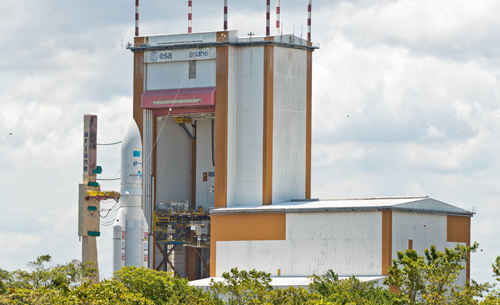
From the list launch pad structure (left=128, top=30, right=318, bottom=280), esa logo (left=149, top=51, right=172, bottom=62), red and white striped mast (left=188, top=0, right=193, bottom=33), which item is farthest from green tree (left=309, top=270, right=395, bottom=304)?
red and white striped mast (left=188, top=0, right=193, bottom=33)

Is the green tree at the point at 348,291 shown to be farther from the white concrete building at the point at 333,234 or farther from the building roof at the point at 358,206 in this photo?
the building roof at the point at 358,206

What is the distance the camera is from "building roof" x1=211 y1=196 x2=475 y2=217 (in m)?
68.8

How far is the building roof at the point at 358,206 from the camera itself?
68750mm

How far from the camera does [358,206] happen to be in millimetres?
69125

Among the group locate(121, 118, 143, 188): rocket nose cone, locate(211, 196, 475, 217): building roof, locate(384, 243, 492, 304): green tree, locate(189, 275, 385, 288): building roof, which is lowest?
locate(189, 275, 385, 288): building roof

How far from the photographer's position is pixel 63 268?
71625 mm

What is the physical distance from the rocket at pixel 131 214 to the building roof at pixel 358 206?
6.88 meters

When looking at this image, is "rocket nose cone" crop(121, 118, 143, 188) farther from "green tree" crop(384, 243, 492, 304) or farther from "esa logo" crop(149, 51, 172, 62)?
"green tree" crop(384, 243, 492, 304)

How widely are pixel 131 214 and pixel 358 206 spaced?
2054cm

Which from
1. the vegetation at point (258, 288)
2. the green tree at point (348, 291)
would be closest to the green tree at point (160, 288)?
the vegetation at point (258, 288)

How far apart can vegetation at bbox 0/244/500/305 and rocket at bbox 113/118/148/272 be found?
4.52 metres

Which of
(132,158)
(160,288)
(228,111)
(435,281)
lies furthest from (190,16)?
(435,281)

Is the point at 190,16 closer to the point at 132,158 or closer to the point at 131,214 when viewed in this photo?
the point at 132,158

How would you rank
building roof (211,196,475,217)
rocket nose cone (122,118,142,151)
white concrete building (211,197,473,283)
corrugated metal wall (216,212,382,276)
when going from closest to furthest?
white concrete building (211,197,473,283), corrugated metal wall (216,212,382,276), building roof (211,196,475,217), rocket nose cone (122,118,142,151)
